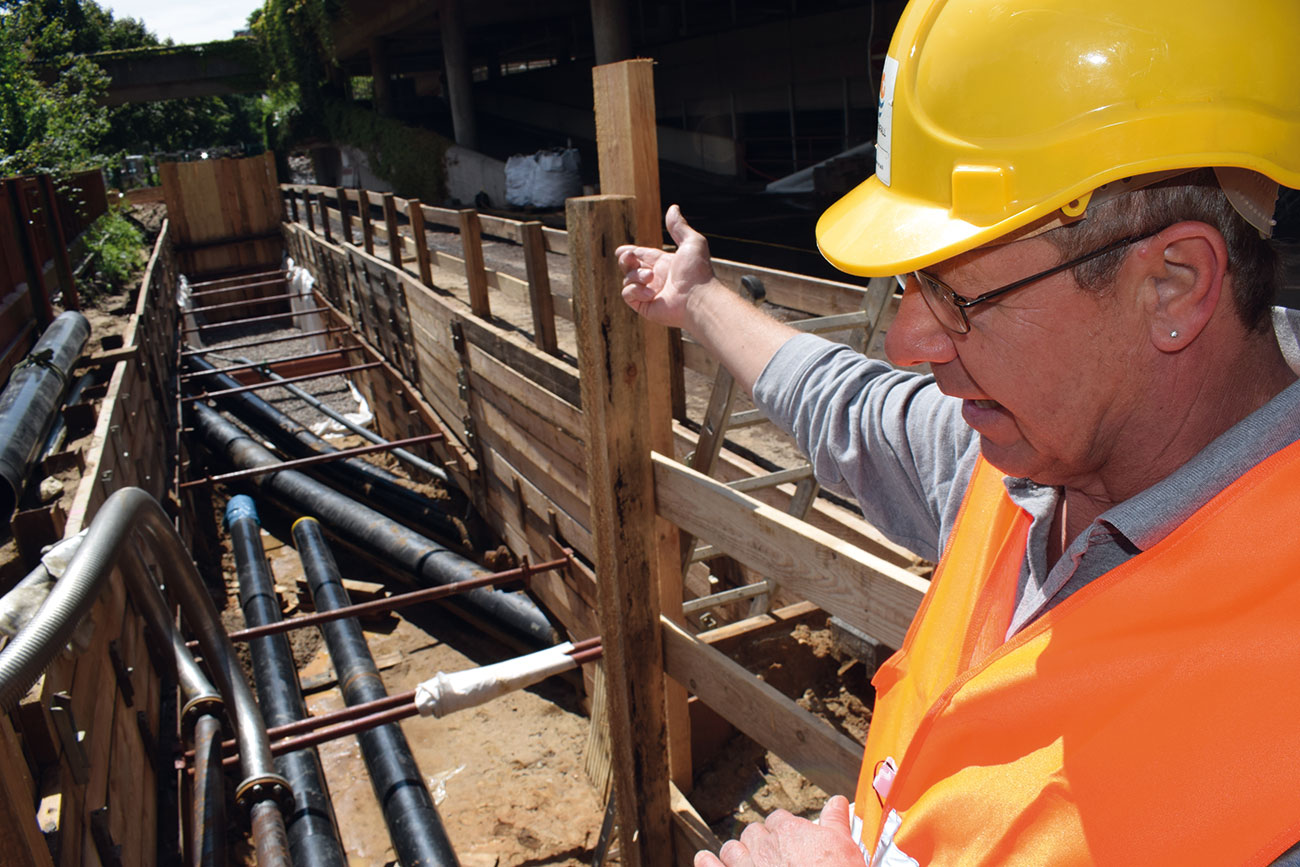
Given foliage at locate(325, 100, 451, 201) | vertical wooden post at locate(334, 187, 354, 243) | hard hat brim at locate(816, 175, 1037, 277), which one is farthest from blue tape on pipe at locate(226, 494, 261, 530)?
foliage at locate(325, 100, 451, 201)

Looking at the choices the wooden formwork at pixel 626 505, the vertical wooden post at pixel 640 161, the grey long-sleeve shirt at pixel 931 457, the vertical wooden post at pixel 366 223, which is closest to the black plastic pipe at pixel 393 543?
the wooden formwork at pixel 626 505

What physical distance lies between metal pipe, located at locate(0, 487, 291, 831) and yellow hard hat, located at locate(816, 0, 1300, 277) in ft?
5.97

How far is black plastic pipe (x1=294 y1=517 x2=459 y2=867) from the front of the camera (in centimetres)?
431

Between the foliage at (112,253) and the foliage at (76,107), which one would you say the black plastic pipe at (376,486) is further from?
the foliage at (76,107)

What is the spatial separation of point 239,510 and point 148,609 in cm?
498

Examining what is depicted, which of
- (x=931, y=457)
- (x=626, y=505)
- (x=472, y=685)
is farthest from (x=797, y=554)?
(x=472, y=685)

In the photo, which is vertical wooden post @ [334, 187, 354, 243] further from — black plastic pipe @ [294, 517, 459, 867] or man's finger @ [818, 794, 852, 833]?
man's finger @ [818, 794, 852, 833]

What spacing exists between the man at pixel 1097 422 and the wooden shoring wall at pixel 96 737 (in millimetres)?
1686

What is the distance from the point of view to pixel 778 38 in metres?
20.5

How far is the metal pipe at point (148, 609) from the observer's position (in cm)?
189

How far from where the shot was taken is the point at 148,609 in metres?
3.15

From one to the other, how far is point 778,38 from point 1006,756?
71.4 feet

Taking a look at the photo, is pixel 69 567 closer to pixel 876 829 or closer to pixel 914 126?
pixel 876 829

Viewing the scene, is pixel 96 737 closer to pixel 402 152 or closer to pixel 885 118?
pixel 885 118
